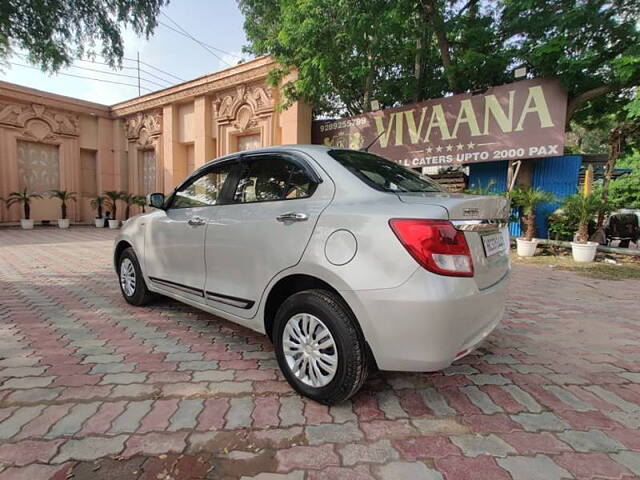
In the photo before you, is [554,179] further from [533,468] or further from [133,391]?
[133,391]

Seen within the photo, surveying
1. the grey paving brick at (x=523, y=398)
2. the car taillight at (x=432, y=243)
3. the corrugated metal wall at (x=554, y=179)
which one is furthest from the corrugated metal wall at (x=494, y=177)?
the car taillight at (x=432, y=243)

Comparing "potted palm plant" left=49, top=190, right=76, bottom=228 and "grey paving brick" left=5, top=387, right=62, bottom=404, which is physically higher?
"potted palm plant" left=49, top=190, right=76, bottom=228

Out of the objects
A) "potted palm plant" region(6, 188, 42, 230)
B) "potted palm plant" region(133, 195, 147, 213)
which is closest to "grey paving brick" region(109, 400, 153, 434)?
"potted palm plant" region(133, 195, 147, 213)

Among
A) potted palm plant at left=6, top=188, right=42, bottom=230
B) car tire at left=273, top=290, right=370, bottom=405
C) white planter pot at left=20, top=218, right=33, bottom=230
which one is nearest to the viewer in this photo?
car tire at left=273, top=290, right=370, bottom=405

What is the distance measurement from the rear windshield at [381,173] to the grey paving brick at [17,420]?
225cm

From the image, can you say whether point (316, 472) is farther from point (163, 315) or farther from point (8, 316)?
point (8, 316)

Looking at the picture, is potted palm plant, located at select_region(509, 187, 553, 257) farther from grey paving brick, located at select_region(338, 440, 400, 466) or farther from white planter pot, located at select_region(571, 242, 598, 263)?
grey paving brick, located at select_region(338, 440, 400, 466)

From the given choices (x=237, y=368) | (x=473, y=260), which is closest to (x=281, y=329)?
(x=237, y=368)

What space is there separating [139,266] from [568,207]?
26.0ft

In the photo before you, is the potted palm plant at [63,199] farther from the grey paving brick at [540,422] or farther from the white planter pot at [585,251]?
the white planter pot at [585,251]

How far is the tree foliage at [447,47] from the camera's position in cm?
685

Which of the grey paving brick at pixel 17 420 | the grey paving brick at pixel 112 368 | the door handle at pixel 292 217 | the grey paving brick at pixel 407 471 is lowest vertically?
the grey paving brick at pixel 407 471

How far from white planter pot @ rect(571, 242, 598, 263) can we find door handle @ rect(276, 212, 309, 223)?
7320mm

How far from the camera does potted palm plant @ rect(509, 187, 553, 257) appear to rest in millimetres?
7445
